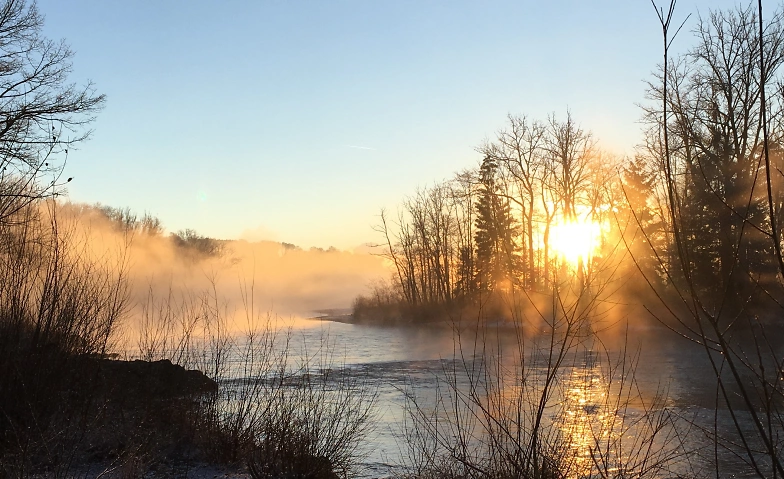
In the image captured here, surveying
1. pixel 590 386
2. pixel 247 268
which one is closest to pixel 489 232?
pixel 247 268

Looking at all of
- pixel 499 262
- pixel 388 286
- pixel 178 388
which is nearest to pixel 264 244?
pixel 388 286

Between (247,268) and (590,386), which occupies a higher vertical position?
(247,268)

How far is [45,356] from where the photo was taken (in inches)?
221

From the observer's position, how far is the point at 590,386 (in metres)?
4.93

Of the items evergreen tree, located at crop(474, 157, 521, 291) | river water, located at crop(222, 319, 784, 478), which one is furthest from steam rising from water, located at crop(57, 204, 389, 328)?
evergreen tree, located at crop(474, 157, 521, 291)

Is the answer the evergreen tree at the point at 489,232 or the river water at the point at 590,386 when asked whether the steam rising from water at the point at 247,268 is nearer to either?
the river water at the point at 590,386

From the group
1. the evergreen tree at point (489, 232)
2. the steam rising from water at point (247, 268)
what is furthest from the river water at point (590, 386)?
the evergreen tree at point (489, 232)

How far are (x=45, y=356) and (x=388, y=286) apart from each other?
→ 4226 centimetres

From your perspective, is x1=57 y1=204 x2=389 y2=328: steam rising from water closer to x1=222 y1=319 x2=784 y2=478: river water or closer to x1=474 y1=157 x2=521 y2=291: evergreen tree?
x1=222 y1=319 x2=784 y2=478: river water

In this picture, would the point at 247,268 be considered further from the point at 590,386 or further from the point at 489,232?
the point at 590,386

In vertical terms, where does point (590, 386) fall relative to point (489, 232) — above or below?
below

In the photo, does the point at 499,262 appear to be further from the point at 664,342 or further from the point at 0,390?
the point at 0,390

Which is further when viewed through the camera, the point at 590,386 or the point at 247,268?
the point at 247,268

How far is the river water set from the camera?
6055mm
